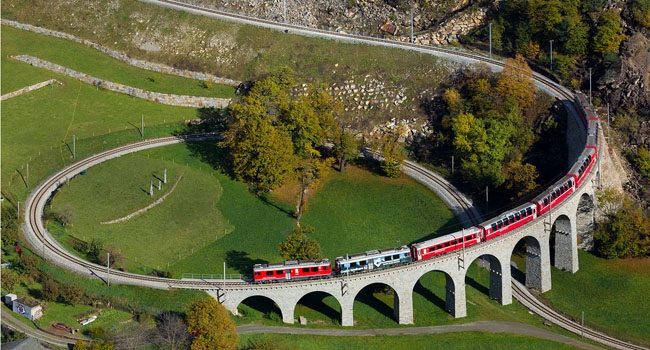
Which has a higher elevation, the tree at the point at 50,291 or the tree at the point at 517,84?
the tree at the point at 517,84

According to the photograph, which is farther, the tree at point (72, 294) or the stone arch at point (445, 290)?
the stone arch at point (445, 290)

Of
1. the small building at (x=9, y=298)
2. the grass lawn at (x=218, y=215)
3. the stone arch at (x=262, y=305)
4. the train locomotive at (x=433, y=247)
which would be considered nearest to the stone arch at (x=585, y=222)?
the train locomotive at (x=433, y=247)

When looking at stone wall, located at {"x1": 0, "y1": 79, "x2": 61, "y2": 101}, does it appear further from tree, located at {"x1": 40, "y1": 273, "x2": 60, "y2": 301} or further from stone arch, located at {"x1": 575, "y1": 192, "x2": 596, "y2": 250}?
stone arch, located at {"x1": 575, "y1": 192, "x2": 596, "y2": 250}

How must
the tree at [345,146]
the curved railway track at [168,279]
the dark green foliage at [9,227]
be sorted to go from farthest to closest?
the tree at [345,146] → the dark green foliage at [9,227] → the curved railway track at [168,279]

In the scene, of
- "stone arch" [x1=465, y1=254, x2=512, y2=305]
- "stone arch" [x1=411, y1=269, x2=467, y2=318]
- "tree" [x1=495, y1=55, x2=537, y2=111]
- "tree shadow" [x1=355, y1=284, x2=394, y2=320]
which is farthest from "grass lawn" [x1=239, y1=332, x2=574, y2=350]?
"tree" [x1=495, y1=55, x2=537, y2=111]

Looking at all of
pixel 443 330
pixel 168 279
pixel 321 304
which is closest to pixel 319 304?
pixel 321 304

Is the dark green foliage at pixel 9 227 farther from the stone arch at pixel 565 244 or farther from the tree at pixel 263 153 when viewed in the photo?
the stone arch at pixel 565 244

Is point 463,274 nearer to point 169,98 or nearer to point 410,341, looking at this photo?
point 410,341

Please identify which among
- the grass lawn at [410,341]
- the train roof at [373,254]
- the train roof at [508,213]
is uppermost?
the train roof at [508,213]
